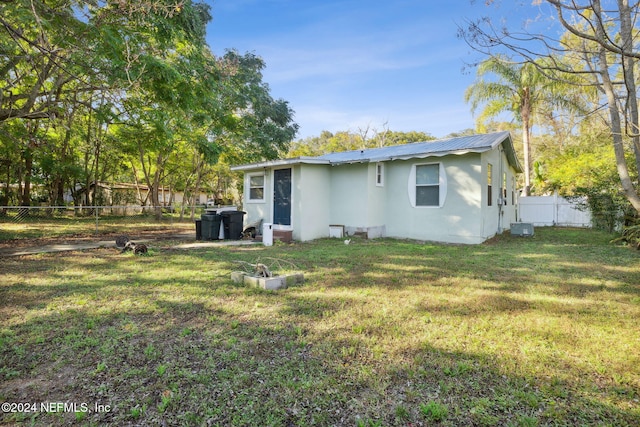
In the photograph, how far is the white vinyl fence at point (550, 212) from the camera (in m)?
15.2

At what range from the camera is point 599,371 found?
8.18 ft

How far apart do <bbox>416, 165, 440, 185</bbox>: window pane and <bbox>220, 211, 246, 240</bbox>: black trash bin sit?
219 inches

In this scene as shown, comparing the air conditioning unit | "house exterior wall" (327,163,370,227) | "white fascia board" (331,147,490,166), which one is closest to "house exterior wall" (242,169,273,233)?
"house exterior wall" (327,163,370,227)

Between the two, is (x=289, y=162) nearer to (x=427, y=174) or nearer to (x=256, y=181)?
(x=256, y=181)

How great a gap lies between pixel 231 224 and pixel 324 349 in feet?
26.0

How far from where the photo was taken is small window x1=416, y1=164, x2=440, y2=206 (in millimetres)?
9406

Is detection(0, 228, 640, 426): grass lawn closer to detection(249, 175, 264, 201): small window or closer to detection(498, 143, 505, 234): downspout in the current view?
detection(498, 143, 505, 234): downspout

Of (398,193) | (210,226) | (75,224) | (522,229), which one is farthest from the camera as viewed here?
(75,224)

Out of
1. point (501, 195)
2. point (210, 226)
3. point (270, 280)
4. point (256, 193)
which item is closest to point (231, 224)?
point (210, 226)

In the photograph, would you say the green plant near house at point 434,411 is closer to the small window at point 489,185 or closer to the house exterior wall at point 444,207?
the house exterior wall at point 444,207

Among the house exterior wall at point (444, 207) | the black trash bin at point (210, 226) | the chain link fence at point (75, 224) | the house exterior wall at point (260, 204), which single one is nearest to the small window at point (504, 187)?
the house exterior wall at point (444, 207)

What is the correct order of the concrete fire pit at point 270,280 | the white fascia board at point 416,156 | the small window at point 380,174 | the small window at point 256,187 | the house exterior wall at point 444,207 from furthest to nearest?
the small window at point 256,187 < the small window at point 380,174 < the house exterior wall at point 444,207 < the white fascia board at point 416,156 < the concrete fire pit at point 270,280

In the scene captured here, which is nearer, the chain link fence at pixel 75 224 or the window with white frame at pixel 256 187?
the window with white frame at pixel 256 187

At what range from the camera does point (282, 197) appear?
409 inches
